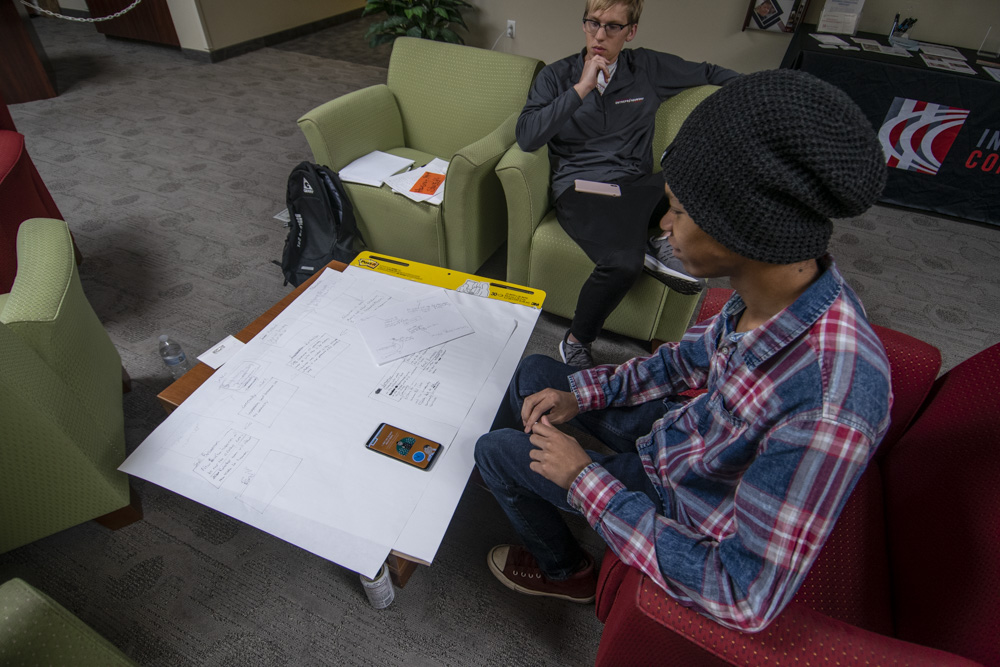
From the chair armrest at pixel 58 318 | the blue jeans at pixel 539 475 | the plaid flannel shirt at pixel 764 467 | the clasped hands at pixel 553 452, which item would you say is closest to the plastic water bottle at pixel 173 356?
the chair armrest at pixel 58 318

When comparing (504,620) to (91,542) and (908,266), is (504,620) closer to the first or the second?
(91,542)

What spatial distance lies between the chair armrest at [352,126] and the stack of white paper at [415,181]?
0.83 ft

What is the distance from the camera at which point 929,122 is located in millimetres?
2656

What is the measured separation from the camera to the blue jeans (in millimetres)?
1036

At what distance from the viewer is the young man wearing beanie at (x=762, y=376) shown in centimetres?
60

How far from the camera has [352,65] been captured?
185 inches

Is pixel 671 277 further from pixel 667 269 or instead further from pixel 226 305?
pixel 226 305

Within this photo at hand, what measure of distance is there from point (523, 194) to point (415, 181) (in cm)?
55

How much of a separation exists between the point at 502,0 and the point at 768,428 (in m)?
3.86

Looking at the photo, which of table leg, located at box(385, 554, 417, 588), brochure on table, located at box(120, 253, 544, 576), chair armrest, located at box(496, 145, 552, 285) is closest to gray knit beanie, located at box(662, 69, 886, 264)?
brochure on table, located at box(120, 253, 544, 576)

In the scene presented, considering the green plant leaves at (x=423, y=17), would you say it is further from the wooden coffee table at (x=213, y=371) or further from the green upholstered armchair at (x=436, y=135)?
the wooden coffee table at (x=213, y=371)

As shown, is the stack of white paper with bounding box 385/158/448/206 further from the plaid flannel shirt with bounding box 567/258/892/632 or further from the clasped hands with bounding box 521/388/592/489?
the plaid flannel shirt with bounding box 567/258/892/632

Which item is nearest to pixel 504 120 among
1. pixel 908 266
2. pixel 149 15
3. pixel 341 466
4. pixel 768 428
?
pixel 341 466

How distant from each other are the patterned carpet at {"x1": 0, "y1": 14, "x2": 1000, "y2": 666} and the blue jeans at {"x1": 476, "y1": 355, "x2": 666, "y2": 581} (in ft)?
0.80
